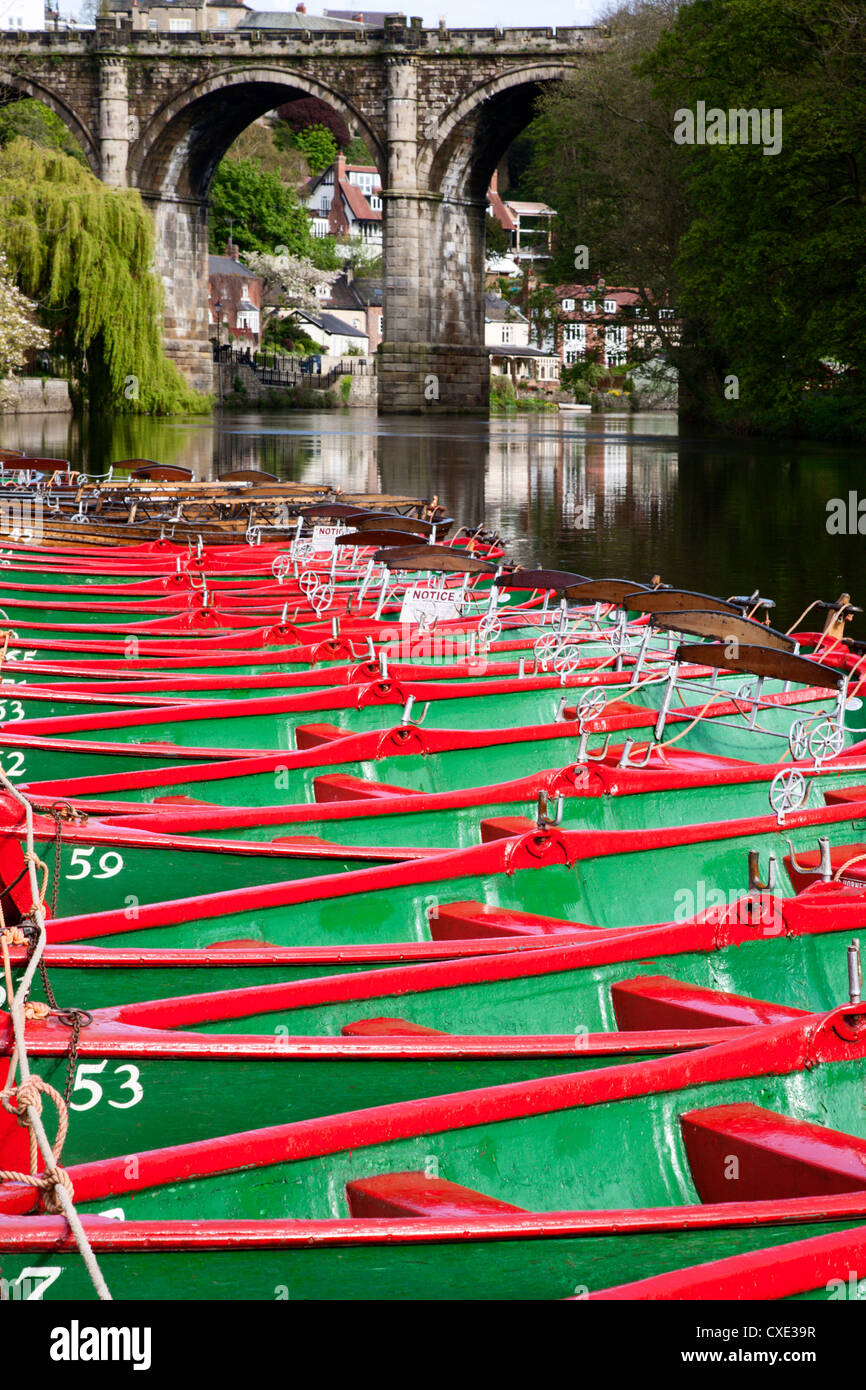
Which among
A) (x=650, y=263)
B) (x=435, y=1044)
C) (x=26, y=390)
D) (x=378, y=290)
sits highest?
(x=378, y=290)

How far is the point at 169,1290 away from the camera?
3.54 metres

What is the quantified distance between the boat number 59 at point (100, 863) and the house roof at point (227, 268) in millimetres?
84363

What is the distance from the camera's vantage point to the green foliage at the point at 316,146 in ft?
396

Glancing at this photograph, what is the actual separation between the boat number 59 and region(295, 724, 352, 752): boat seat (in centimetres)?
258

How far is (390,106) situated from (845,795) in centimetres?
5648

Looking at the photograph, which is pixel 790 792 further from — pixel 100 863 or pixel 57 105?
pixel 57 105

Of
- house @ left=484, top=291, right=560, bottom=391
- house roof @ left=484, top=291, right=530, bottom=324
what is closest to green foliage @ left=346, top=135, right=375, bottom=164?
house @ left=484, top=291, right=560, bottom=391

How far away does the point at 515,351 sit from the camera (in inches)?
4055

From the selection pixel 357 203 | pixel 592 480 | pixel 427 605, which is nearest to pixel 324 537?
pixel 427 605

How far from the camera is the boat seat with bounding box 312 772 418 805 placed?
784cm

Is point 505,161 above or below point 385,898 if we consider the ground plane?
Result: above
